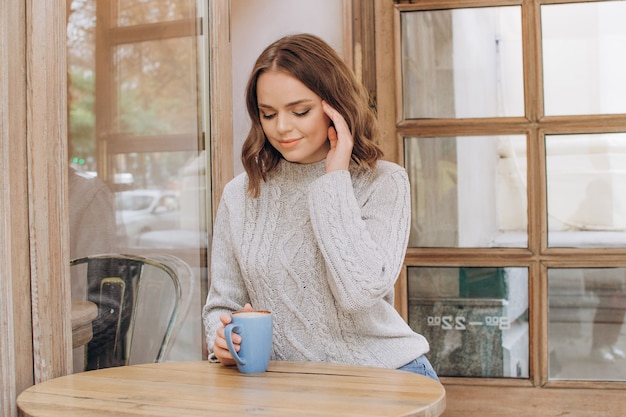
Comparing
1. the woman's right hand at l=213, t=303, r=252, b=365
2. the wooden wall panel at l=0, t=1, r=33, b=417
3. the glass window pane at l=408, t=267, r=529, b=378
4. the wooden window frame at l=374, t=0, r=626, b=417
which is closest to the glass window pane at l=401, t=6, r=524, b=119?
the wooden window frame at l=374, t=0, r=626, b=417

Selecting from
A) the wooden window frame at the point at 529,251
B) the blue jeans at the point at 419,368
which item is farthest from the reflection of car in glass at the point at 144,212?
the wooden window frame at the point at 529,251

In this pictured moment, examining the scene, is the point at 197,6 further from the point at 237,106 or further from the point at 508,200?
the point at 508,200

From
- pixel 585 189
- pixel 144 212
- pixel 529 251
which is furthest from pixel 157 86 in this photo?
pixel 585 189

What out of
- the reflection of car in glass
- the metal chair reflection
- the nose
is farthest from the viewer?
the reflection of car in glass

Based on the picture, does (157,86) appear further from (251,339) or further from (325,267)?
(251,339)

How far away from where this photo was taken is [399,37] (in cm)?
260

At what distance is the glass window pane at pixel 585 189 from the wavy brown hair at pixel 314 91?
3.78ft

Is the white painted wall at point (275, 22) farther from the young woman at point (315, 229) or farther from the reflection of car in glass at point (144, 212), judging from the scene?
the young woman at point (315, 229)

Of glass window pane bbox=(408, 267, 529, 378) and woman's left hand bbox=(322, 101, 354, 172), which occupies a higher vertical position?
woman's left hand bbox=(322, 101, 354, 172)

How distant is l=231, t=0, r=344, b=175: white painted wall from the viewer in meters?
2.56

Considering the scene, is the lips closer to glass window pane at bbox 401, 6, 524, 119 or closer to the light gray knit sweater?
the light gray knit sweater

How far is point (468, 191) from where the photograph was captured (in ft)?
8.53

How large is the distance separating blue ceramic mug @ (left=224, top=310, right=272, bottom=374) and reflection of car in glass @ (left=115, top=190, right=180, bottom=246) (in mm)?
601

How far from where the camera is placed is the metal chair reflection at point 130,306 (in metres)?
1.58
